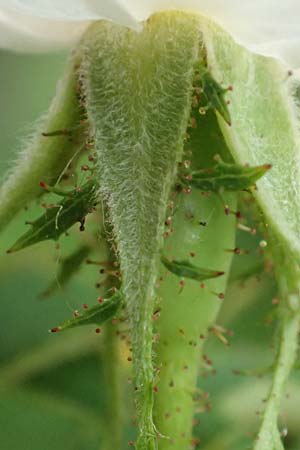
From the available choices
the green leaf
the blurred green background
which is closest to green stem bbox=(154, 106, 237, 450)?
the green leaf

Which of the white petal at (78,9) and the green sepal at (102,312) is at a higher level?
the white petal at (78,9)

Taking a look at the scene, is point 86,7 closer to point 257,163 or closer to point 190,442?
point 257,163

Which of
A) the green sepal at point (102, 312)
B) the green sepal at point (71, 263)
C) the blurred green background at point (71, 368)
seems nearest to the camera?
the green sepal at point (102, 312)

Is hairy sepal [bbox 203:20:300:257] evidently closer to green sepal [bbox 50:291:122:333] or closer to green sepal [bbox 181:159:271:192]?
green sepal [bbox 181:159:271:192]

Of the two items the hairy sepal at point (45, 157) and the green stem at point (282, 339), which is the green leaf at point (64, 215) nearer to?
the hairy sepal at point (45, 157)

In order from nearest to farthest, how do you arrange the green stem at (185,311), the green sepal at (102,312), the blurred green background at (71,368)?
the green sepal at (102,312) → the green stem at (185,311) → the blurred green background at (71,368)

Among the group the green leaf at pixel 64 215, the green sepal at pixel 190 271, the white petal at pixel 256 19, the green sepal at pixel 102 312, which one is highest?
the white petal at pixel 256 19

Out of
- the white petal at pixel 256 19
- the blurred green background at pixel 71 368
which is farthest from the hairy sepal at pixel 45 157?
the blurred green background at pixel 71 368
